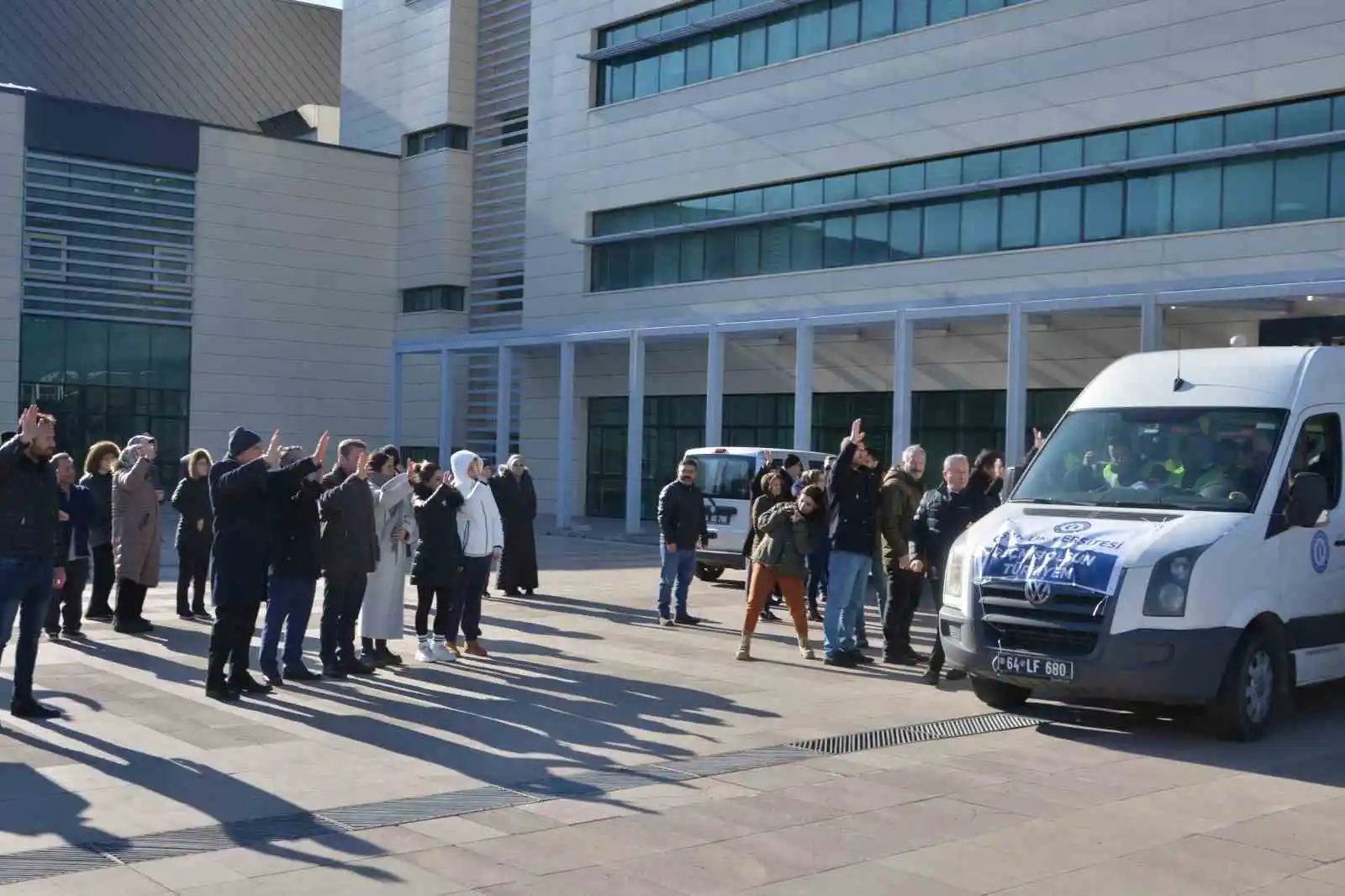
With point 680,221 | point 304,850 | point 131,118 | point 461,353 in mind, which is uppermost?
point 131,118

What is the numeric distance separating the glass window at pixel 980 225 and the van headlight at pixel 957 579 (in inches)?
765

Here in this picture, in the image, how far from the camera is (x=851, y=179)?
31.6m

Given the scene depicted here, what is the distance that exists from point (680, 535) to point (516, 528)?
10.4 feet

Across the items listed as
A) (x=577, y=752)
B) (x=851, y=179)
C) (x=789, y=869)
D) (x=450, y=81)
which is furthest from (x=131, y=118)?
(x=789, y=869)

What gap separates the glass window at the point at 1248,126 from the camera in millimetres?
24781

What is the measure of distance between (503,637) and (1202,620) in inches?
278

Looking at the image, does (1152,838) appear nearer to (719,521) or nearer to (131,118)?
(719,521)

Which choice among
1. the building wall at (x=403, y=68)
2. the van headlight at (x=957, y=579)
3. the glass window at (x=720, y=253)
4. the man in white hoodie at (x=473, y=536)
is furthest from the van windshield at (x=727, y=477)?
the building wall at (x=403, y=68)

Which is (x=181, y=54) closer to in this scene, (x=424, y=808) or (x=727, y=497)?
(x=727, y=497)

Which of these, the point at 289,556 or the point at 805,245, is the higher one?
the point at 805,245

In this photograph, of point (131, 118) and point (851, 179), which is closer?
point (851, 179)

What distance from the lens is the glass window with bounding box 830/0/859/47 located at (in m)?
31.6

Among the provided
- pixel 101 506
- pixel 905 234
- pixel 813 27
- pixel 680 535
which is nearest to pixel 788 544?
pixel 680 535

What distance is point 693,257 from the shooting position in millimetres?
35438
